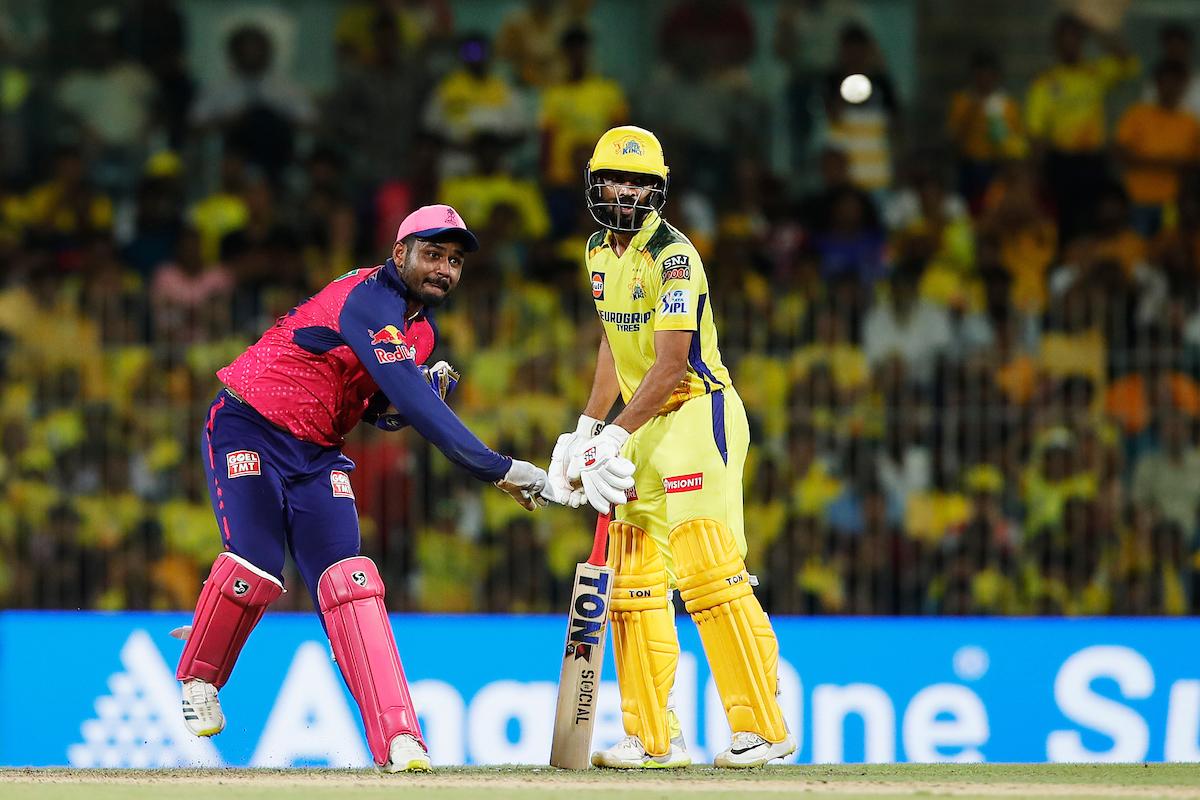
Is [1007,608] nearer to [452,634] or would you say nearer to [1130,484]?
[1130,484]

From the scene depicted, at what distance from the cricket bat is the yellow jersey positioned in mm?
580

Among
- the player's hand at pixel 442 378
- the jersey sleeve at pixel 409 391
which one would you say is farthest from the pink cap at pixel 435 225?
the player's hand at pixel 442 378

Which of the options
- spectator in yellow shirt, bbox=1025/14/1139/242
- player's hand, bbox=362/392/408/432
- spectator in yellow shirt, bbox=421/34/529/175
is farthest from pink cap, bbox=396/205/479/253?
spectator in yellow shirt, bbox=1025/14/1139/242

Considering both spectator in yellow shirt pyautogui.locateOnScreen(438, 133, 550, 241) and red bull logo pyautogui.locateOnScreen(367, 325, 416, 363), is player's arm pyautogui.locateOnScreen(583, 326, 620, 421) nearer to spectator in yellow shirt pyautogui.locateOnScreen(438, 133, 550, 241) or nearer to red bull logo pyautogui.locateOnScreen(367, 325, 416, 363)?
red bull logo pyautogui.locateOnScreen(367, 325, 416, 363)

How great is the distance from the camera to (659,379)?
711cm

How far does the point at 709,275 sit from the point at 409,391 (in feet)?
20.7

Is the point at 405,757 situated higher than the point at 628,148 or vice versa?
the point at 628,148

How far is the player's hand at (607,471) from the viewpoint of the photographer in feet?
22.9

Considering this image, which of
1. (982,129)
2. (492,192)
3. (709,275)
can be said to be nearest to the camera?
(709,275)

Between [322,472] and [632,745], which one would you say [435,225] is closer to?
[322,472]

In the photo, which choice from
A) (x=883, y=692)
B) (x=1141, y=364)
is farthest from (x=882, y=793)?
(x=1141, y=364)

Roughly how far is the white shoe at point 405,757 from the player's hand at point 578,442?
1.09m

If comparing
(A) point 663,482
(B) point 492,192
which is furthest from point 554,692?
(B) point 492,192

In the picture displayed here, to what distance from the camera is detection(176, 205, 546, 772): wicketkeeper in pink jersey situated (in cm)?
678
